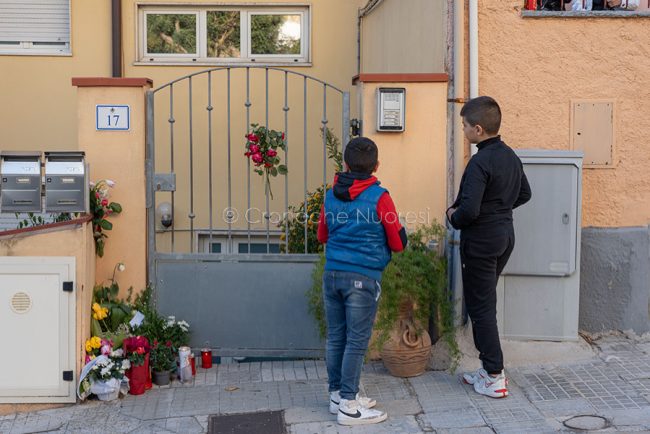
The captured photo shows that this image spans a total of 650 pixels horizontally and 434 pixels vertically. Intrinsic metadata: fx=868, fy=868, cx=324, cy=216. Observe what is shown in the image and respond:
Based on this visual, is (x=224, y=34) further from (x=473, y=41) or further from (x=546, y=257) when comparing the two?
(x=546, y=257)

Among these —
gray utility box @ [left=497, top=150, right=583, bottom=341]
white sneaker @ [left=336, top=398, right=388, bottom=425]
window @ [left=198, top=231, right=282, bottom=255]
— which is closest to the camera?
white sneaker @ [left=336, top=398, right=388, bottom=425]

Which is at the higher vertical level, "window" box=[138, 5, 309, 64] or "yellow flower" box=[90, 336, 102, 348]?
"window" box=[138, 5, 309, 64]

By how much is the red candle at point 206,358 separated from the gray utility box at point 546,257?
6.51 feet

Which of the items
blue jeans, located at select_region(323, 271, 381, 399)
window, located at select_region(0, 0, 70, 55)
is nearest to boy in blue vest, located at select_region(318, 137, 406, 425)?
blue jeans, located at select_region(323, 271, 381, 399)

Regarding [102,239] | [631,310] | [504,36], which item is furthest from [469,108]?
[102,239]

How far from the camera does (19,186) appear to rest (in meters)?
5.27

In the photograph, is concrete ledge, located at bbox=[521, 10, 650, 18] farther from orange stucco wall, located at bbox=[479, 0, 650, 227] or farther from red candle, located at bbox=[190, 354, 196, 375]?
red candle, located at bbox=[190, 354, 196, 375]

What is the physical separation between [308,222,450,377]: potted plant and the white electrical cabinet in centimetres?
158

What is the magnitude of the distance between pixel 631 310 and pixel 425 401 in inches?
71.1

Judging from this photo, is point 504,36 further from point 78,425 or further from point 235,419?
point 78,425

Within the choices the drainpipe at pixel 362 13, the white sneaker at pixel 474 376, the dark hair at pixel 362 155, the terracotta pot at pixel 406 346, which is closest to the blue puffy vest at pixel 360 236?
the dark hair at pixel 362 155

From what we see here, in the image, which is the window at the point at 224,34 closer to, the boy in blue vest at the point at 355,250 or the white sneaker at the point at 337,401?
the boy in blue vest at the point at 355,250

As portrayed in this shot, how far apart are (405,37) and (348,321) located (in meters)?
3.33

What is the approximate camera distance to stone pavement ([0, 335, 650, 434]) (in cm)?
489
